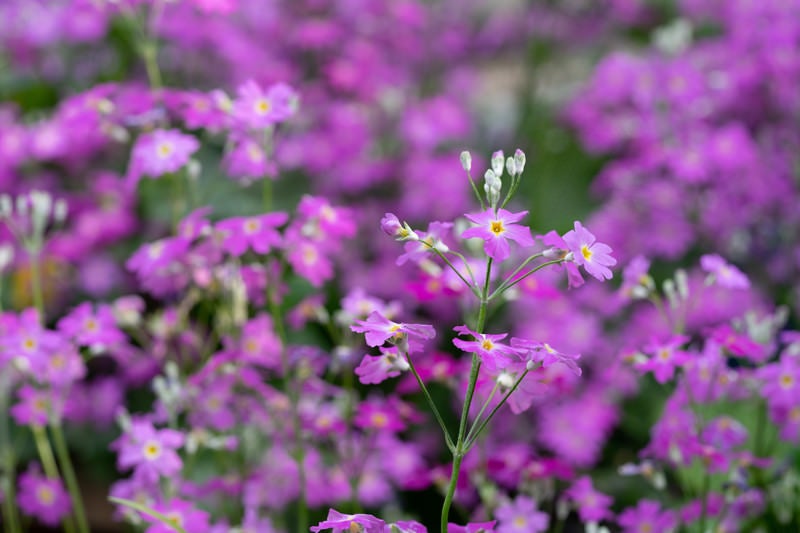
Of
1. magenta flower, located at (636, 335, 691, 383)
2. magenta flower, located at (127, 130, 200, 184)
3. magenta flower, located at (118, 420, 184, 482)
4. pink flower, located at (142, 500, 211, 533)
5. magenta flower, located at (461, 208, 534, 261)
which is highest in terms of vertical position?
magenta flower, located at (127, 130, 200, 184)

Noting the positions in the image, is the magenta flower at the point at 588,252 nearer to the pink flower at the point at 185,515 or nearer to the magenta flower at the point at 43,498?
the pink flower at the point at 185,515

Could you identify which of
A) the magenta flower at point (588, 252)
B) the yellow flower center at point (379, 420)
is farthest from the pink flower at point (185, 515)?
the magenta flower at point (588, 252)

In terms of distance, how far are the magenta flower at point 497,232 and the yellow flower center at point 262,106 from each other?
0.54 m

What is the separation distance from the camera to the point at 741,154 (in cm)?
224

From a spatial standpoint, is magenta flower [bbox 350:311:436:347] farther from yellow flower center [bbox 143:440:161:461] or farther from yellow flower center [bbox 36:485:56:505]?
yellow flower center [bbox 36:485:56:505]

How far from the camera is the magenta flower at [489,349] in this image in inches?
38.2

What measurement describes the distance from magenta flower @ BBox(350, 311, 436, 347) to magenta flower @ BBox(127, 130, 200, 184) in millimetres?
647

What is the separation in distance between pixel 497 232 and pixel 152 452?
0.69 metres

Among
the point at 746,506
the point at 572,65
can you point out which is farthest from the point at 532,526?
the point at 572,65

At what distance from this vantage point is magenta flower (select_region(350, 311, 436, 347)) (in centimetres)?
99

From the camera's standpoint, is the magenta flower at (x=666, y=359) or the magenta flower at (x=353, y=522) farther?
the magenta flower at (x=666, y=359)

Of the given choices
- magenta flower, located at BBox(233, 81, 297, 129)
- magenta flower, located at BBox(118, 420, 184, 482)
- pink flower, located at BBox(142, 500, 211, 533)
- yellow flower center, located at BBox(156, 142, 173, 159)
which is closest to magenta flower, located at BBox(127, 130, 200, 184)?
yellow flower center, located at BBox(156, 142, 173, 159)

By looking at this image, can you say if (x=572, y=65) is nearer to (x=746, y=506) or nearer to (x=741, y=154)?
(x=741, y=154)

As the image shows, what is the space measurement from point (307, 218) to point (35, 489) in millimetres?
798
